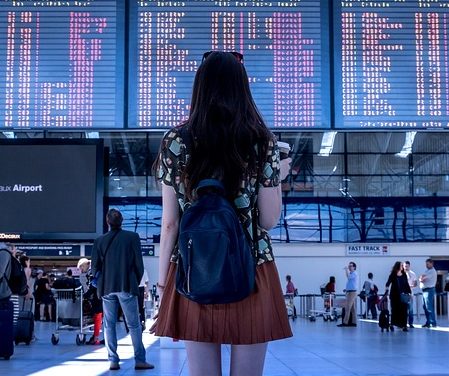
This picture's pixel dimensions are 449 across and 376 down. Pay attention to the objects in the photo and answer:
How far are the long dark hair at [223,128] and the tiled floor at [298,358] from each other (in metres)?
4.69

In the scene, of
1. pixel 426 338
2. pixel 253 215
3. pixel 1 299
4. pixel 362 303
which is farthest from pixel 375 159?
pixel 253 215

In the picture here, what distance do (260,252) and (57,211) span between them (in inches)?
534

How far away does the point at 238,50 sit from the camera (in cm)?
1355

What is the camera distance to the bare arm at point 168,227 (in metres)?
2.45

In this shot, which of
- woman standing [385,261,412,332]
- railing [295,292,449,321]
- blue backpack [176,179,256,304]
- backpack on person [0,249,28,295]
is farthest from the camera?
railing [295,292,449,321]

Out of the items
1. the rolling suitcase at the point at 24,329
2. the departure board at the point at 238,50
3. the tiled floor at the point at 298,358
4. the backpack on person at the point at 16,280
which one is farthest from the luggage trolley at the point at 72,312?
the departure board at the point at 238,50

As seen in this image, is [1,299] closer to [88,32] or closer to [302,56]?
[88,32]

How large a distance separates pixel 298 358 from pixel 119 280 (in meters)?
2.54

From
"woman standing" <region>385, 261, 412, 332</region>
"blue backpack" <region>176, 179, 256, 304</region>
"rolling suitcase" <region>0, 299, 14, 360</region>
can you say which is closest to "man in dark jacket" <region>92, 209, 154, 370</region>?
"rolling suitcase" <region>0, 299, 14, 360</region>

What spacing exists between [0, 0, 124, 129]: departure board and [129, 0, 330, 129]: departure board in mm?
353

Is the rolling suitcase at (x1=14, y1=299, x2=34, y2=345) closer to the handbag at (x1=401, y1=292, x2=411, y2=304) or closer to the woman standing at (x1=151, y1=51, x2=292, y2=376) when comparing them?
the handbag at (x1=401, y1=292, x2=411, y2=304)

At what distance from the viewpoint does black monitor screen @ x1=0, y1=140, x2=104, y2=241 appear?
50.7 ft

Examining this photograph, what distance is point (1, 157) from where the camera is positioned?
15.8m

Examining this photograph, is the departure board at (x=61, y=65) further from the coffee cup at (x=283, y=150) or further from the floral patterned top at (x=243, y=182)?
the floral patterned top at (x=243, y=182)
